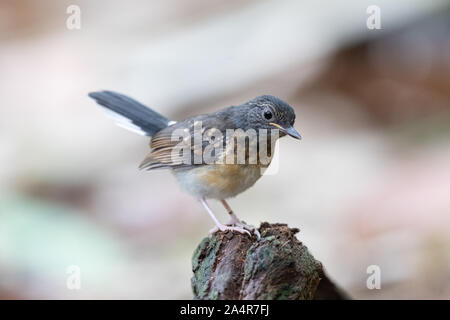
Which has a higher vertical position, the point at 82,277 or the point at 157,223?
the point at 157,223

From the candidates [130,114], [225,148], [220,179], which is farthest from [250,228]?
[130,114]

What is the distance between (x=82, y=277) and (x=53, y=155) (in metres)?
2.28

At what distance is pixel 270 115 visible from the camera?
3.33 meters

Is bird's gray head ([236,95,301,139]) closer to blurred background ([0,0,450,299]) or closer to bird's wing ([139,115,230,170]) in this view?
bird's wing ([139,115,230,170])

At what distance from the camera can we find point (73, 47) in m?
8.58

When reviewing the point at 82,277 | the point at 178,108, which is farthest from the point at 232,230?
the point at 178,108

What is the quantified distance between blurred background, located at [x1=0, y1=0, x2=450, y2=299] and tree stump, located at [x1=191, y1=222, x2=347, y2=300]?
229 centimetres

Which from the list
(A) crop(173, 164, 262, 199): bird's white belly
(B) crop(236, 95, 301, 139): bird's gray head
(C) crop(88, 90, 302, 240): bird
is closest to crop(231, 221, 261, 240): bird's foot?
Answer: (C) crop(88, 90, 302, 240): bird

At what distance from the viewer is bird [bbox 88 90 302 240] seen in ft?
10.9

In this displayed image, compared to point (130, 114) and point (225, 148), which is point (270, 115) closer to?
point (225, 148)

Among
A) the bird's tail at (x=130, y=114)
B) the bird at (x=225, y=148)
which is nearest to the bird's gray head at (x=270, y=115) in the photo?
the bird at (x=225, y=148)

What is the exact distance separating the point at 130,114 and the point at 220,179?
1.20 meters
